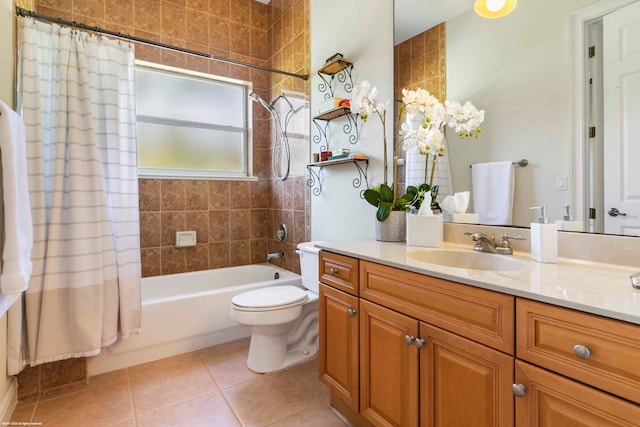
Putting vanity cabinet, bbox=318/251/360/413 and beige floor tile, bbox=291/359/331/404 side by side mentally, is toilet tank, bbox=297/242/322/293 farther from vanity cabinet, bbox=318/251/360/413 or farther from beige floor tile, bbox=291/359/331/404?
vanity cabinet, bbox=318/251/360/413

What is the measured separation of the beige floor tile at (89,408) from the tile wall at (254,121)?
1062 millimetres

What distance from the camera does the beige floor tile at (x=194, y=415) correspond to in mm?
1519

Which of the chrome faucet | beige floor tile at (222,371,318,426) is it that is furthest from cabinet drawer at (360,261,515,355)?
beige floor tile at (222,371,318,426)

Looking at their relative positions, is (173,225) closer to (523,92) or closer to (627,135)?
(523,92)

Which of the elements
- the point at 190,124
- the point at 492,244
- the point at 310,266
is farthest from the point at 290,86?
the point at 492,244

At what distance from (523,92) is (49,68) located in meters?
2.39

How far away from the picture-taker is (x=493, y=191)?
145 centimetres

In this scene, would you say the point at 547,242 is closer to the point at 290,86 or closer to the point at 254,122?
the point at 290,86

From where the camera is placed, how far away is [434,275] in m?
1.04

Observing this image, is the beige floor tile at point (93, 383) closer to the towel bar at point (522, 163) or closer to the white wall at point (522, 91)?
the white wall at point (522, 91)

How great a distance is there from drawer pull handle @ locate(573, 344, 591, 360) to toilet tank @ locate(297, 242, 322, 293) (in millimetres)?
1584

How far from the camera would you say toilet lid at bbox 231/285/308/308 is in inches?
74.5

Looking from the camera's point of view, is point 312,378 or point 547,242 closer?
point 547,242

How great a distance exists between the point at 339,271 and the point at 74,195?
1.46 metres
